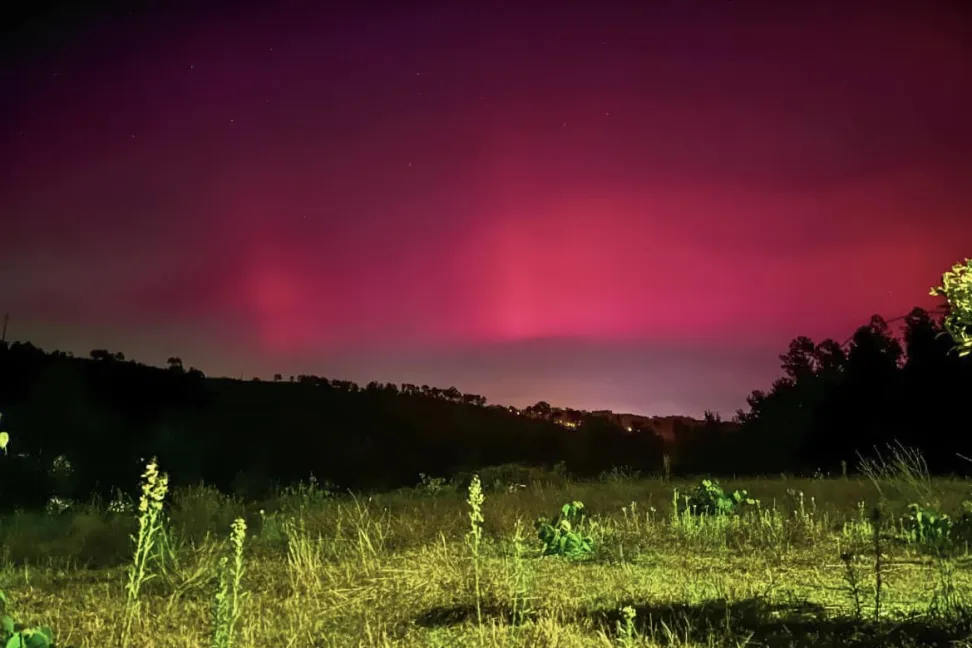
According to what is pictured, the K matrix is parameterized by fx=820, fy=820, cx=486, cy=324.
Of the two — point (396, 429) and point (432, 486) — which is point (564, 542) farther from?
point (396, 429)

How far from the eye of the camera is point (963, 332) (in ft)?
12.7

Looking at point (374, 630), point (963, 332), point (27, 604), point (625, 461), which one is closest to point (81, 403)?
point (625, 461)

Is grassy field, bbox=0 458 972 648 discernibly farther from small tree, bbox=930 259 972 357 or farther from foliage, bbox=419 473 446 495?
foliage, bbox=419 473 446 495

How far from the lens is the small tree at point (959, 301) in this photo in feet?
12.4

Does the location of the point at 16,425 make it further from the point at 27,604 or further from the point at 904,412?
the point at 904,412

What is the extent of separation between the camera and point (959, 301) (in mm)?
3785

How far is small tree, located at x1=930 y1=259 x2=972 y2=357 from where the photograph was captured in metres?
3.77

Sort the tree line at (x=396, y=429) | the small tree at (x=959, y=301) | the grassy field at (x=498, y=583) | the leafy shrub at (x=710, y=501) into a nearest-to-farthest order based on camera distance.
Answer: the small tree at (x=959, y=301) < the grassy field at (x=498, y=583) < the leafy shrub at (x=710, y=501) < the tree line at (x=396, y=429)

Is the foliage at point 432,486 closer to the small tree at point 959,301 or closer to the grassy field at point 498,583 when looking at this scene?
the grassy field at point 498,583

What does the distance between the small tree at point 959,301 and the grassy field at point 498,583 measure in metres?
0.95

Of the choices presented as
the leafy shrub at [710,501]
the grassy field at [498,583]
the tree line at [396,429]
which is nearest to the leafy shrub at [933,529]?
the grassy field at [498,583]

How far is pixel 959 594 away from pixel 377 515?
20.1 feet

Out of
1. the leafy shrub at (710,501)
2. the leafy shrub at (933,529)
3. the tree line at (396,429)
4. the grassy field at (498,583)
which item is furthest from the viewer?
the tree line at (396,429)

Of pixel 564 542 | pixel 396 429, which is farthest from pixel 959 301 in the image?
pixel 396 429
